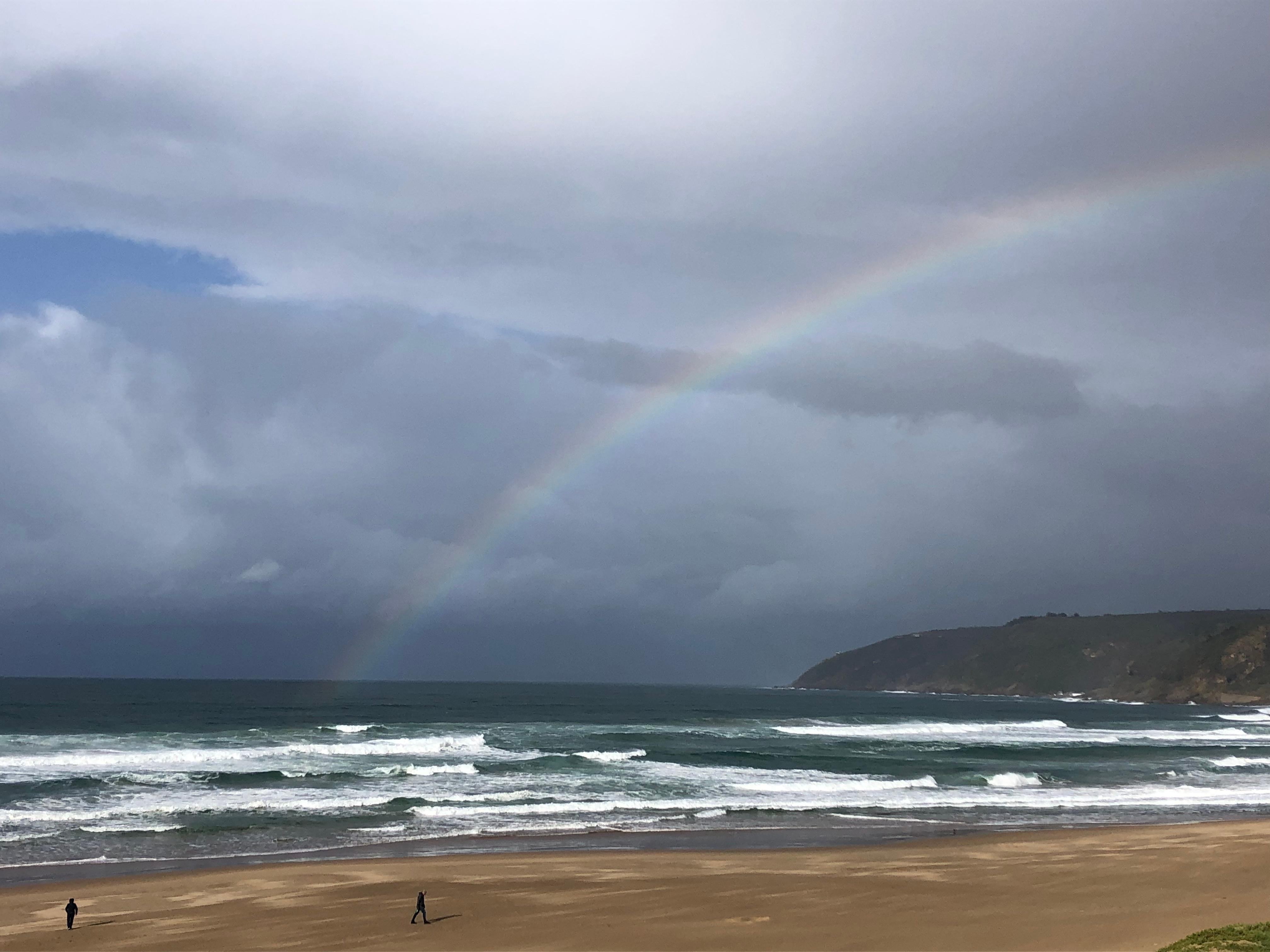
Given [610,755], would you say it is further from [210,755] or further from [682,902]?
[682,902]

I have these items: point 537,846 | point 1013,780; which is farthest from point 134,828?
point 1013,780

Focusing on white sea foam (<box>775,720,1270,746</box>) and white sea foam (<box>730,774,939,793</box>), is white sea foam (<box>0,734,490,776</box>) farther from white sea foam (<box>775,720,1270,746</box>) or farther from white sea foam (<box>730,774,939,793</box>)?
white sea foam (<box>775,720,1270,746</box>)

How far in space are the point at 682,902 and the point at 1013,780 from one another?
88.4ft

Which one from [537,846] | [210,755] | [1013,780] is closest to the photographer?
[537,846]

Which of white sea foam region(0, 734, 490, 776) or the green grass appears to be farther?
white sea foam region(0, 734, 490, 776)

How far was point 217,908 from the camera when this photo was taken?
18219 millimetres

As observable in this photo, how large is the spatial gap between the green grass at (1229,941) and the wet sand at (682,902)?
2894 millimetres

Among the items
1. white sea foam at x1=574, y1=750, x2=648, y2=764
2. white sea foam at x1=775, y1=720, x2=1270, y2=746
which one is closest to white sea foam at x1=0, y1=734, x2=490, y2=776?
white sea foam at x1=574, y1=750, x2=648, y2=764

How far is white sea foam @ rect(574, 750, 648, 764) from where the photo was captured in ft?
149

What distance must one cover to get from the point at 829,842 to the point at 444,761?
2320 centimetres

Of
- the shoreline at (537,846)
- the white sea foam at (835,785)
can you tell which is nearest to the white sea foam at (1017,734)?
the white sea foam at (835,785)

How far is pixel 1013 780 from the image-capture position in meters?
40.6

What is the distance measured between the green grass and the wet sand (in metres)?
2.89

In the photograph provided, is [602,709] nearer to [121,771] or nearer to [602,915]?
[121,771]
